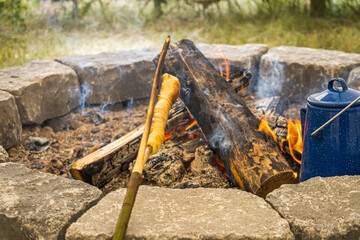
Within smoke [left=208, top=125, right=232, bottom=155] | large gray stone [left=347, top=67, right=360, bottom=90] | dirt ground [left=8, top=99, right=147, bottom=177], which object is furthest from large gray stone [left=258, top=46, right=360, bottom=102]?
smoke [left=208, top=125, right=232, bottom=155]

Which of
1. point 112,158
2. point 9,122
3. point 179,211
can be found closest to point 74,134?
point 9,122

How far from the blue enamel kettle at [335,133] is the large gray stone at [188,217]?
1.77ft

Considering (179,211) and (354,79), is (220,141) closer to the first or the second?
(179,211)

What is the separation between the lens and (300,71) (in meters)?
3.62

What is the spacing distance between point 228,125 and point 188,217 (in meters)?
0.83

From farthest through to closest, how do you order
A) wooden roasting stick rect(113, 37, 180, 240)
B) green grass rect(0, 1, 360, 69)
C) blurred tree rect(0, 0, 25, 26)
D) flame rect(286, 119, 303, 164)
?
blurred tree rect(0, 0, 25, 26)
green grass rect(0, 1, 360, 69)
flame rect(286, 119, 303, 164)
wooden roasting stick rect(113, 37, 180, 240)

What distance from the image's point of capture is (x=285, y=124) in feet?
9.13

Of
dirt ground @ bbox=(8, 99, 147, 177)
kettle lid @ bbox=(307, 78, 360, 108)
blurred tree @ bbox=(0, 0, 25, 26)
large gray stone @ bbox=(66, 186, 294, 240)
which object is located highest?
blurred tree @ bbox=(0, 0, 25, 26)

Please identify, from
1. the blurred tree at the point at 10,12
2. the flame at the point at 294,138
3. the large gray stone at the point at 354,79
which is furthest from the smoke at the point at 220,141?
the blurred tree at the point at 10,12

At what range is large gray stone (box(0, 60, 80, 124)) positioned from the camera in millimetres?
3107

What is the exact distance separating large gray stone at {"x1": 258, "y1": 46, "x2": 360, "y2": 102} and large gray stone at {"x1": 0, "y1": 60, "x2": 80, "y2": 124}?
5.28 ft

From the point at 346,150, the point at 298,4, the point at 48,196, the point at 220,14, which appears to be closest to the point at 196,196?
the point at 48,196

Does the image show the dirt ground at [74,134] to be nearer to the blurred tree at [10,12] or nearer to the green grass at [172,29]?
the green grass at [172,29]

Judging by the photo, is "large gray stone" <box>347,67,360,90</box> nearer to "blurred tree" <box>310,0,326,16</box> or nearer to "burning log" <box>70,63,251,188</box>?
"burning log" <box>70,63,251,188</box>
